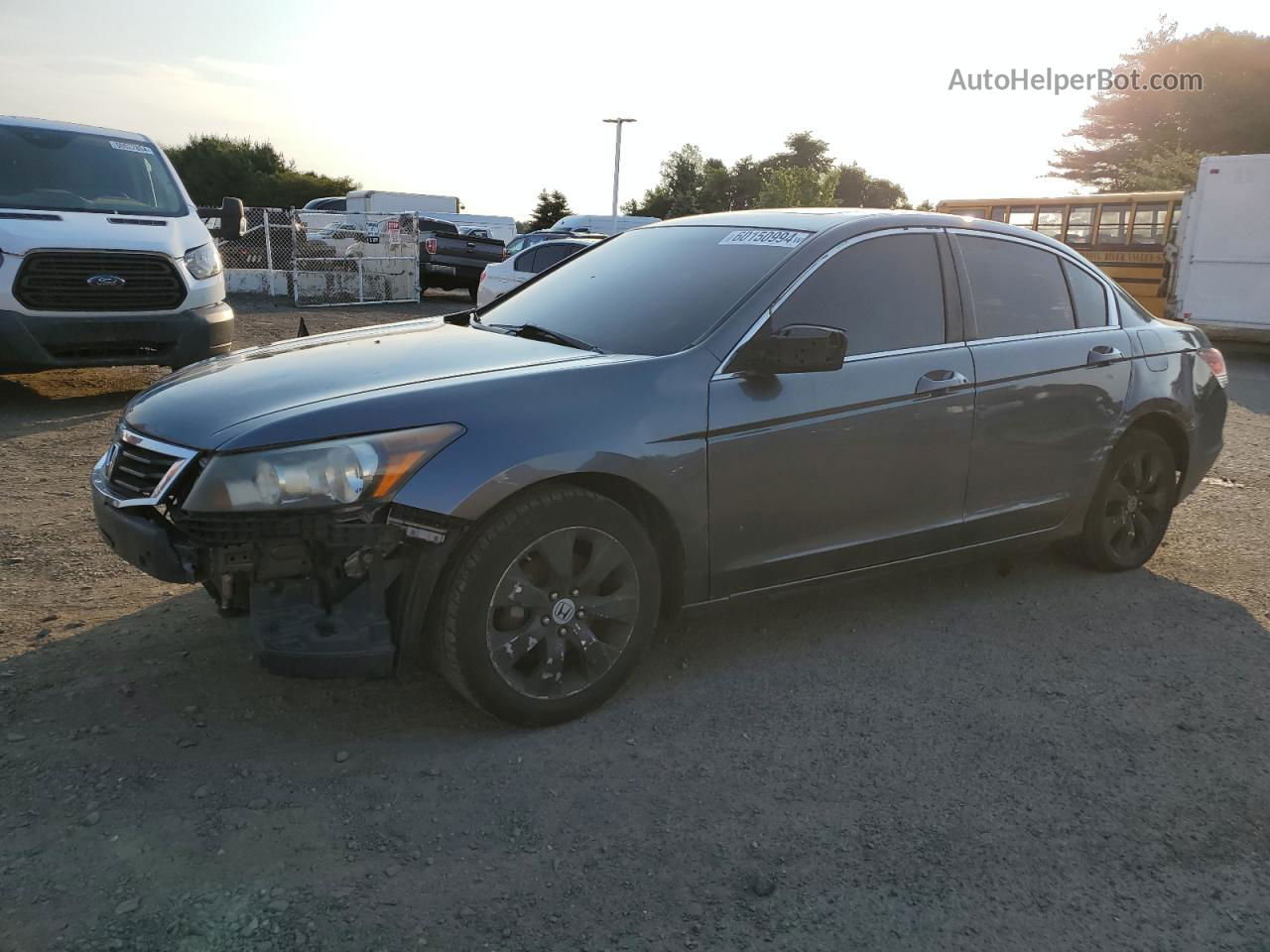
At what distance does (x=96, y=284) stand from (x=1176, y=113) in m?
51.0

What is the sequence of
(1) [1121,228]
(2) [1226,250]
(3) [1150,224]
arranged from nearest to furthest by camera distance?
(2) [1226,250], (3) [1150,224], (1) [1121,228]

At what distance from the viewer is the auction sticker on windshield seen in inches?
159

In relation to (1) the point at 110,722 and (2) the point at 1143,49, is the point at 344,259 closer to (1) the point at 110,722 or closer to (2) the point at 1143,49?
(1) the point at 110,722

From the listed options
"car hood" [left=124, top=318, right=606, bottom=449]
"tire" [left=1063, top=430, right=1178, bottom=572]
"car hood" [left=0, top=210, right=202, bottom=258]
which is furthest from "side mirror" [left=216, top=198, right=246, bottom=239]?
"tire" [left=1063, top=430, right=1178, bottom=572]

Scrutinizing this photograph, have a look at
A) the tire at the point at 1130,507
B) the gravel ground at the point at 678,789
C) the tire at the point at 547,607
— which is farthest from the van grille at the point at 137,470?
the tire at the point at 1130,507

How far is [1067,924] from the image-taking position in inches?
100

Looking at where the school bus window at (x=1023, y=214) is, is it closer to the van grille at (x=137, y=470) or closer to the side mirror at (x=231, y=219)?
the side mirror at (x=231, y=219)

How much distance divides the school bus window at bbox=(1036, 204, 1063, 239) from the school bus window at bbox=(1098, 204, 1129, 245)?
67 cm

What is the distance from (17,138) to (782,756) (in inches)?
323

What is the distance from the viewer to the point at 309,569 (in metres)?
3.04

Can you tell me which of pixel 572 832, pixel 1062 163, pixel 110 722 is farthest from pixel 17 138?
pixel 1062 163

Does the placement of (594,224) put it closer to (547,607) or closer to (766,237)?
(766,237)

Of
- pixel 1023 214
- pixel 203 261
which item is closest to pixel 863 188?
pixel 1023 214

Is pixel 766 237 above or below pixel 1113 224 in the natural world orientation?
below
